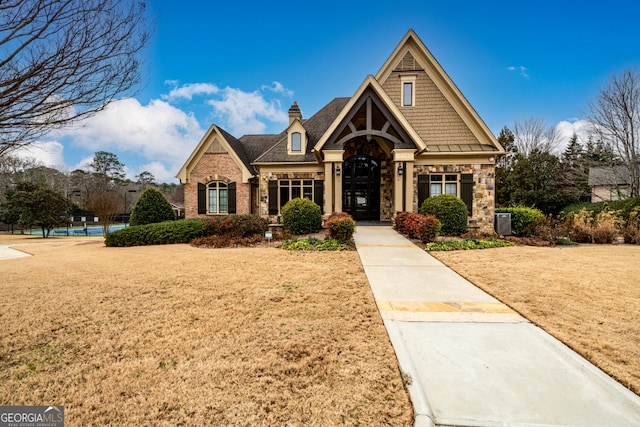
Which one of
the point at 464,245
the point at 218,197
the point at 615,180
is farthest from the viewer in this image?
the point at 615,180

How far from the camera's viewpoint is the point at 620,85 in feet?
60.1

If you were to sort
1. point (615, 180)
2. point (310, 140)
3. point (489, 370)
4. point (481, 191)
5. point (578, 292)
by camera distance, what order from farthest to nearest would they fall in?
point (615, 180) < point (310, 140) < point (481, 191) < point (578, 292) < point (489, 370)

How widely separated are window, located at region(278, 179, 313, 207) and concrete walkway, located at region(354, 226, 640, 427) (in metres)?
10.6

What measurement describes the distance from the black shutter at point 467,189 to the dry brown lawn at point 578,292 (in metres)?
4.99

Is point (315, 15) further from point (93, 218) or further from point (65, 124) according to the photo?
point (93, 218)

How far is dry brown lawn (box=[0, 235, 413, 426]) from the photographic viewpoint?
2.20 meters

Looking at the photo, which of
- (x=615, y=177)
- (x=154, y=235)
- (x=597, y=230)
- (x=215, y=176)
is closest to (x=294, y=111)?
(x=215, y=176)

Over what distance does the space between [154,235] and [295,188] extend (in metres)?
7.05

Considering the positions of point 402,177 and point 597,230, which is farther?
point 402,177

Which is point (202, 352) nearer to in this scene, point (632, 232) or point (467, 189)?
point (467, 189)

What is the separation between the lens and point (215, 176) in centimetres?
1677

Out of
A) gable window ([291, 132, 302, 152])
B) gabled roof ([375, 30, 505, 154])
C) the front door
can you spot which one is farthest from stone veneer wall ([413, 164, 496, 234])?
gable window ([291, 132, 302, 152])

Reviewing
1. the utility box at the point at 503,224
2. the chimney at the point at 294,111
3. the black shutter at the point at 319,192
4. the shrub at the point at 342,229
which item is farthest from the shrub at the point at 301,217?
the chimney at the point at 294,111

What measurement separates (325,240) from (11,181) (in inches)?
1965
